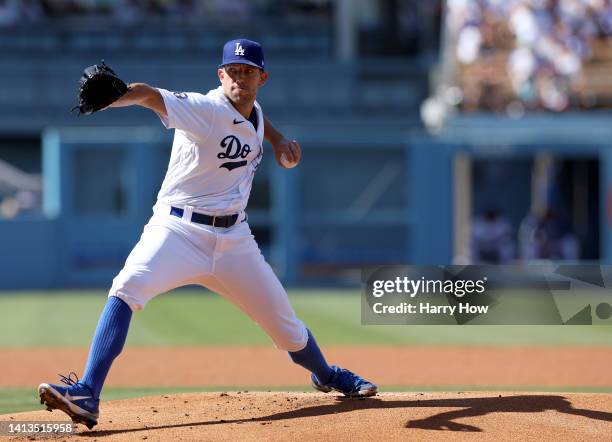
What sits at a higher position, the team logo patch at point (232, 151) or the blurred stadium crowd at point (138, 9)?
the blurred stadium crowd at point (138, 9)

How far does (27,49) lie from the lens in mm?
20734

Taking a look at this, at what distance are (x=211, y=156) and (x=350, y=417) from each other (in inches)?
53.7

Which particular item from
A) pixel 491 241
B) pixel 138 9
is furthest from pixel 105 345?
pixel 138 9

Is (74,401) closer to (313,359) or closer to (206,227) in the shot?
(206,227)

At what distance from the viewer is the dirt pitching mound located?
15.0 feet

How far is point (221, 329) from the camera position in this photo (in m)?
10.5

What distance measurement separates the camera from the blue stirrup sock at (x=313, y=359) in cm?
543

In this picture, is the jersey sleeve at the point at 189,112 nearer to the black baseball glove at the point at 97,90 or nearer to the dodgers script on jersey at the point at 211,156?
the dodgers script on jersey at the point at 211,156

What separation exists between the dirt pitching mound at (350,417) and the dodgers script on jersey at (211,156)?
100cm

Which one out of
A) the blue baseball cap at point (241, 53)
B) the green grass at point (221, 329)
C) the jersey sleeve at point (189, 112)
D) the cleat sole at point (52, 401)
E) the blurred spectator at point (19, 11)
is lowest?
the cleat sole at point (52, 401)

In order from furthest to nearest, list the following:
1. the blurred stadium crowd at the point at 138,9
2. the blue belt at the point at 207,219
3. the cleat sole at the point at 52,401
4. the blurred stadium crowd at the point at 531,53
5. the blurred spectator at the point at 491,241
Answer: the blurred stadium crowd at the point at 138,9
the blurred stadium crowd at the point at 531,53
the blurred spectator at the point at 491,241
the blue belt at the point at 207,219
the cleat sole at the point at 52,401

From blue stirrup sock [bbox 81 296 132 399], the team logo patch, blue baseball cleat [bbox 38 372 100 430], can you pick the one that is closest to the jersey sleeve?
the team logo patch

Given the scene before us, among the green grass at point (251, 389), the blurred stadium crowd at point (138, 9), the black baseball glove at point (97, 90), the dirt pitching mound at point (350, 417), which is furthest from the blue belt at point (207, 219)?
the blurred stadium crowd at point (138, 9)

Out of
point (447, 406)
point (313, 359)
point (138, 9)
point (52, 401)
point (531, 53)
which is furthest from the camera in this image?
point (138, 9)
